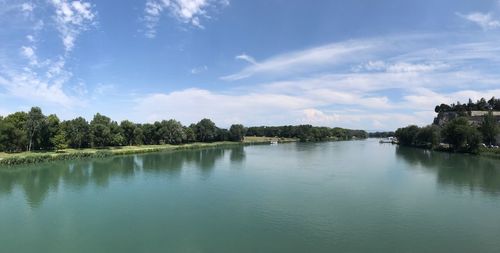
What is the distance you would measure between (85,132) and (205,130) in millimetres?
46426

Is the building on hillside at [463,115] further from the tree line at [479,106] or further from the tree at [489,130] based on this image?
the tree at [489,130]

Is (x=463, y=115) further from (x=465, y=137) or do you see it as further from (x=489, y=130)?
(x=465, y=137)

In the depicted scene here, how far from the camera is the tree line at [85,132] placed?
5841 centimetres

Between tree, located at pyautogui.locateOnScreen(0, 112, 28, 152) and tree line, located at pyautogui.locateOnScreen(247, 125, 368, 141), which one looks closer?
tree, located at pyautogui.locateOnScreen(0, 112, 28, 152)

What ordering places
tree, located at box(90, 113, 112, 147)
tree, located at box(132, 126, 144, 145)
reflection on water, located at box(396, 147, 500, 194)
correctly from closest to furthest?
reflection on water, located at box(396, 147, 500, 194)
tree, located at box(90, 113, 112, 147)
tree, located at box(132, 126, 144, 145)

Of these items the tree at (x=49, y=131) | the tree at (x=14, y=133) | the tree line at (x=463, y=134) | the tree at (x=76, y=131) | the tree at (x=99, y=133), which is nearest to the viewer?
the tree at (x=14, y=133)

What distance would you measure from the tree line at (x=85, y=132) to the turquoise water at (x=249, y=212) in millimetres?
19848

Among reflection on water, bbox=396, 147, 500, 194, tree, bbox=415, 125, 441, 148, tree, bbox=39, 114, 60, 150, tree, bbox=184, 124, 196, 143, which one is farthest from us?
tree, bbox=184, 124, 196, 143

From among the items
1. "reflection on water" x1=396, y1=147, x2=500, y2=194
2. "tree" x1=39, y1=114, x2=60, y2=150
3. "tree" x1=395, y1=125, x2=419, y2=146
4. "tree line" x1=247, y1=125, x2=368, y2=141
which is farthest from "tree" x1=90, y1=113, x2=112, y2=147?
"tree line" x1=247, y1=125, x2=368, y2=141

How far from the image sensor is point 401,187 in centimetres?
A: 3372

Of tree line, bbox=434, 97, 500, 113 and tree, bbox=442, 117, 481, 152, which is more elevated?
tree line, bbox=434, 97, 500, 113

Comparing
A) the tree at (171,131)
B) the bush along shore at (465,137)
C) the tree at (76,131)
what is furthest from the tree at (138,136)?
the bush along shore at (465,137)

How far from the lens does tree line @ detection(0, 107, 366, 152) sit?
192 feet

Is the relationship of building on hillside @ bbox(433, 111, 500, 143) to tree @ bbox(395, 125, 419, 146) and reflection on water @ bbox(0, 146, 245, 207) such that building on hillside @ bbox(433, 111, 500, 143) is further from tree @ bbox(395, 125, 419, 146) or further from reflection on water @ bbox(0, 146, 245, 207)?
reflection on water @ bbox(0, 146, 245, 207)
